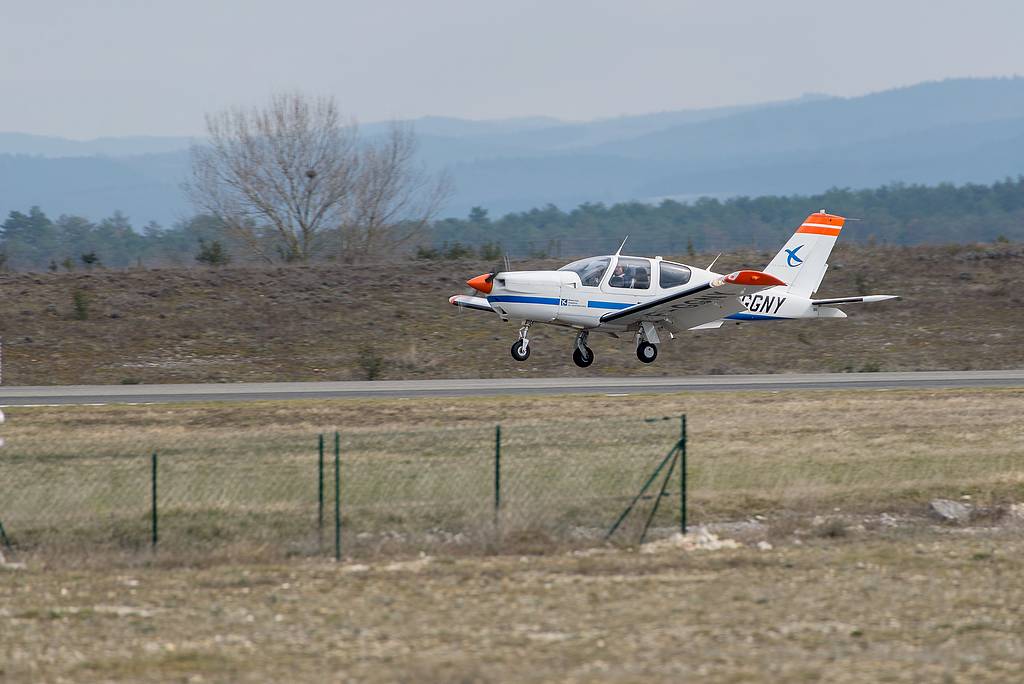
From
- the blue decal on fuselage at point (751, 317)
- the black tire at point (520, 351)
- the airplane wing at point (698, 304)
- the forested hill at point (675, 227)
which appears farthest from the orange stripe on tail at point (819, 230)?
the forested hill at point (675, 227)

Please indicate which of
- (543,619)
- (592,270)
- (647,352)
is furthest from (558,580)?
(647,352)

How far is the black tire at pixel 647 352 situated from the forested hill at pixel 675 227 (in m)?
74.7

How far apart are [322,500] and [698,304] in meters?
15.5

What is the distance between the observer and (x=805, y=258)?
2959cm

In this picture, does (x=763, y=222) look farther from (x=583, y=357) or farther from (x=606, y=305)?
(x=606, y=305)

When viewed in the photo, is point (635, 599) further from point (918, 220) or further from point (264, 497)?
point (918, 220)

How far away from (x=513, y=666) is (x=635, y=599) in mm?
2503

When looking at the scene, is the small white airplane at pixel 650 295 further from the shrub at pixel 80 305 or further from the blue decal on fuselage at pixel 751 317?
the shrub at pixel 80 305

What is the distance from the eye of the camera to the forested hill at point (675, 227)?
117625mm

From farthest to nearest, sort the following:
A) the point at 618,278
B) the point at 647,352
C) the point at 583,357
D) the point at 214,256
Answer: the point at 214,256
the point at 583,357
the point at 647,352
the point at 618,278

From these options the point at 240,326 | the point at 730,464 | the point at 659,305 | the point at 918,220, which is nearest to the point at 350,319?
the point at 240,326

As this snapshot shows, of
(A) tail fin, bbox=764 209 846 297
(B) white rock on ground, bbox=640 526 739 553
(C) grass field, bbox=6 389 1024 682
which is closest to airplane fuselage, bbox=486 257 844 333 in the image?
(A) tail fin, bbox=764 209 846 297

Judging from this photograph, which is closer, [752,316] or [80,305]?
[752,316]

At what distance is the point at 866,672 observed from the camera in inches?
368
